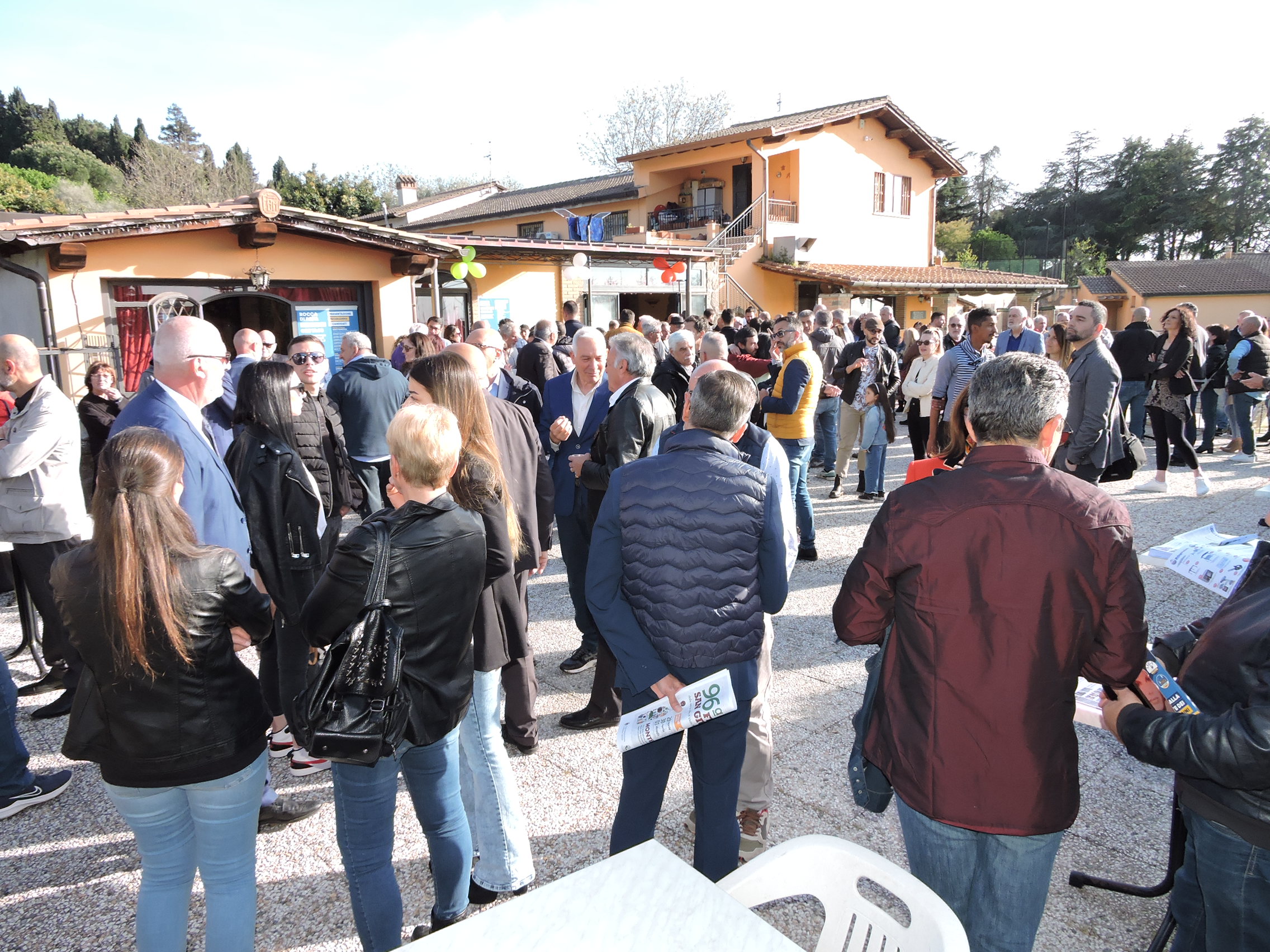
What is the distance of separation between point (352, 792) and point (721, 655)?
111 centimetres

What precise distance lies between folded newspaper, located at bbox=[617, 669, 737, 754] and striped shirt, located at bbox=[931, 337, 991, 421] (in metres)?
5.10

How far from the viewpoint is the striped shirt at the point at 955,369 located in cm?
657

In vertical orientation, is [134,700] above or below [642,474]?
below

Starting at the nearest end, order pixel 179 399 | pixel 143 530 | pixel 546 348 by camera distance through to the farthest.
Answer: pixel 143 530 → pixel 179 399 → pixel 546 348

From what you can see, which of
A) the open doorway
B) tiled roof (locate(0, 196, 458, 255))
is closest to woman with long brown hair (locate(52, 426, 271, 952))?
tiled roof (locate(0, 196, 458, 255))

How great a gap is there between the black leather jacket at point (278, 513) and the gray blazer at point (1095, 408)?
495 cm

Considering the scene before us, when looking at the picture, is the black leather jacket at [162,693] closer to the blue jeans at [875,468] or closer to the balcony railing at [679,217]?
the blue jeans at [875,468]

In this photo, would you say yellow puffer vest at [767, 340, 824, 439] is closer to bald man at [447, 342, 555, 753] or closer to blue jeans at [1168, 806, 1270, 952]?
bald man at [447, 342, 555, 753]

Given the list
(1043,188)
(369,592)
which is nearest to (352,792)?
(369,592)

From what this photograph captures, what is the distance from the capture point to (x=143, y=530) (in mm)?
1855

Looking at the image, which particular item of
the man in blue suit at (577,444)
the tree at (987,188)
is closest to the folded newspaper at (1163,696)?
the man in blue suit at (577,444)

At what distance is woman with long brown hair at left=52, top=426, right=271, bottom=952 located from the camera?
1853 millimetres

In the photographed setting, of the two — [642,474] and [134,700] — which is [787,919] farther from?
[134,700]

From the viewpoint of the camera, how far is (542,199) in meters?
29.9
